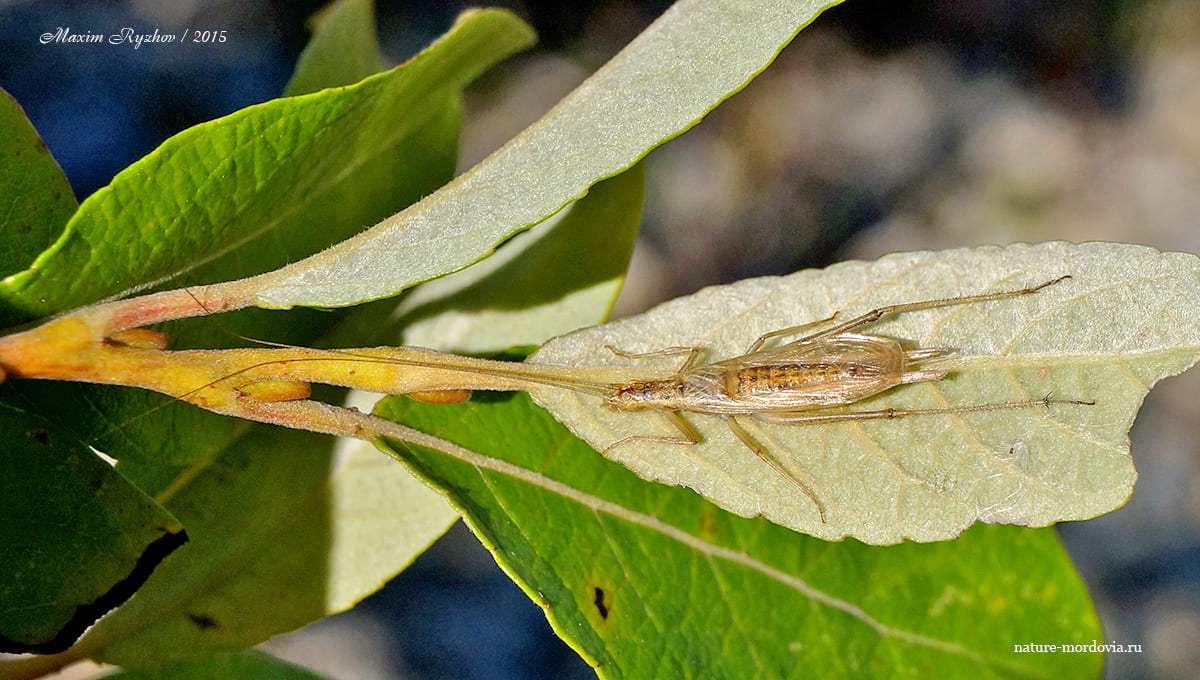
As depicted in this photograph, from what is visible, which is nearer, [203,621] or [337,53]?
[203,621]

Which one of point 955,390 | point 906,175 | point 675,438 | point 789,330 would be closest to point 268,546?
point 675,438

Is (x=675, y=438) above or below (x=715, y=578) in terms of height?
above

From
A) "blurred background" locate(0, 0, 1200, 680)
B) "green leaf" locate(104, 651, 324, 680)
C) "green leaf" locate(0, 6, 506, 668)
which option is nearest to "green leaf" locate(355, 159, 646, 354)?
"green leaf" locate(0, 6, 506, 668)

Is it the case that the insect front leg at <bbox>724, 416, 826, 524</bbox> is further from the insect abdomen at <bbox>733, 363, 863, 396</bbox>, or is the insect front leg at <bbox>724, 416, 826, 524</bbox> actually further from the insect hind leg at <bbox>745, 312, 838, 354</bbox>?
the insect abdomen at <bbox>733, 363, 863, 396</bbox>

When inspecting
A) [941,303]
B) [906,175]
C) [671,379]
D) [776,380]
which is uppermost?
[941,303]

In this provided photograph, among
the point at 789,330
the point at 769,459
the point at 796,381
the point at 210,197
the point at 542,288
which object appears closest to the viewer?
the point at 210,197

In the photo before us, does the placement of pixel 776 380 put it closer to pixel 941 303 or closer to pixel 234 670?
pixel 941 303

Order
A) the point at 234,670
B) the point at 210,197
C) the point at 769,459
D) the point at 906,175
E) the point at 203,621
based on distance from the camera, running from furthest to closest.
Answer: the point at 906,175 < the point at 203,621 < the point at 234,670 < the point at 769,459 < the point at 210,197
